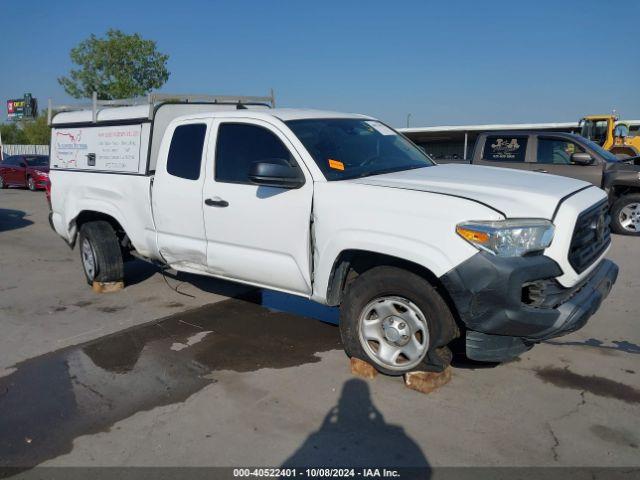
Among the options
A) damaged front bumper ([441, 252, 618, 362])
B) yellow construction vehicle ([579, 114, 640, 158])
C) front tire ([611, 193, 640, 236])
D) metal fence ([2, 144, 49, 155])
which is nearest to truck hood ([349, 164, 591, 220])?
damaged front bumper ([441, 252, 618, 362])

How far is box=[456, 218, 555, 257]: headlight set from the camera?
3.36 metres

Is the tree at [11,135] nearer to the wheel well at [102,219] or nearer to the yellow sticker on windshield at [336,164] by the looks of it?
the wheel well at [102,219]

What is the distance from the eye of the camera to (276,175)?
4066mm

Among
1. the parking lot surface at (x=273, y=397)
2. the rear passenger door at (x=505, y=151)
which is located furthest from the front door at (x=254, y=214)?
the rear passenger door at (x=505, y=151)

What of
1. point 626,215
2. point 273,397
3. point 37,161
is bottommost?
point 273,397

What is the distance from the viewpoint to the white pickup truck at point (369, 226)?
3.42 m

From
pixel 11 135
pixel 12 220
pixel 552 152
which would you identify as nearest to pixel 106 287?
pixel 552 152

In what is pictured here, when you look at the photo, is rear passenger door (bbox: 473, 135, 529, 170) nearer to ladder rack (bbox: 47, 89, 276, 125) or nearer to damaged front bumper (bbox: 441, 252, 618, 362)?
ladder rack (bbox: 47, 89, 276, 125)

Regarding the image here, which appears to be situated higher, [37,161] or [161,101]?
[161,101]

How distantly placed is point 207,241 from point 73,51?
26.8m

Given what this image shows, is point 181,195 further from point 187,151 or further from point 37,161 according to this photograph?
point 37,161

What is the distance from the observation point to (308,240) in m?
4.20

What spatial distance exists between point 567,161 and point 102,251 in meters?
7.91

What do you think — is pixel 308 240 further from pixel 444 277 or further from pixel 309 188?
pixel 444 277
